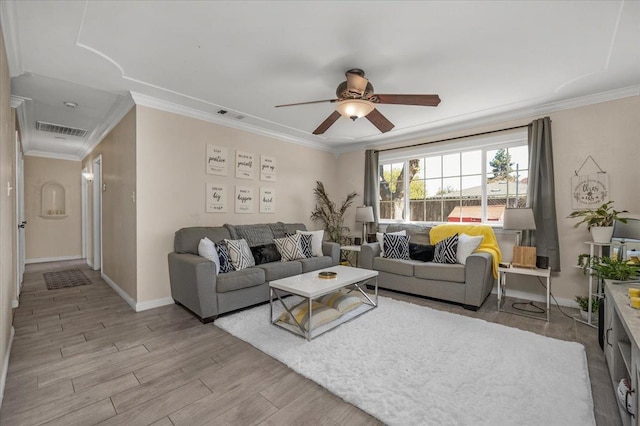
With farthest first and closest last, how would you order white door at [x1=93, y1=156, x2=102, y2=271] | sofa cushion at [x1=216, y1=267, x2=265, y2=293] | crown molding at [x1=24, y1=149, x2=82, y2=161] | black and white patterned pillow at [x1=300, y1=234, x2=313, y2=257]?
1. crown molding at [x1=24, y1=149, x2=82, y2=161]
2. white door at [x1=93, y1=156, x2=102, y2=271]
3. black and white patterned pillow at [x1=300, y1=234, x2=313, y2=257]
4. sofa cushion at [x1=216, y1=267, x2=265, y2=293]

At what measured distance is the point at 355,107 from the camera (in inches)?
103

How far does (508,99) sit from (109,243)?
589 cm

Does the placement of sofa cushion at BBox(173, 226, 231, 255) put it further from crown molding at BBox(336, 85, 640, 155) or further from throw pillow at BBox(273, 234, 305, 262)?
crown molding at BBox(336, 85, 640, 155)

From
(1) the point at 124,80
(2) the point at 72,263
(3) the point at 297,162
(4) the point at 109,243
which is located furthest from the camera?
(2) the point at 72,263

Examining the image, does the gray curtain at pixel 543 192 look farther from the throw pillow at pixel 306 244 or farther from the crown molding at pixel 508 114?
the throw pillow at pixel 306 244

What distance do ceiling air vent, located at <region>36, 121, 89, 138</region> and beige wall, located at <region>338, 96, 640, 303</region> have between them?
6934 mm

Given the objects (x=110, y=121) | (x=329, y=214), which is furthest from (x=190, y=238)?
(x=329, y=214)

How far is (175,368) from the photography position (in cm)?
221

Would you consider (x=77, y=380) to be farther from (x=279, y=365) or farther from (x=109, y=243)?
(x=109, y=243)

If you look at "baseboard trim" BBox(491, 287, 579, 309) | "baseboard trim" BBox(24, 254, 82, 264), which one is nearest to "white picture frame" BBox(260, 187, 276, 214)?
"baseboard trim" BBox(491, 287, 579, 309)

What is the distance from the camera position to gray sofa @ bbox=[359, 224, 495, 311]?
3418 mm

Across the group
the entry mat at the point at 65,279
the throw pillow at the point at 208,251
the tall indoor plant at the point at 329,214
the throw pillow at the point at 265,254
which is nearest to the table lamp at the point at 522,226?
the tall indoor plant at the point at 329,214

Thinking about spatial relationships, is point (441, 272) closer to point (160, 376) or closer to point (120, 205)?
point (160, 376)

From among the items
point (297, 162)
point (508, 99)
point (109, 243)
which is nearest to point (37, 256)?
point (109, 243)
